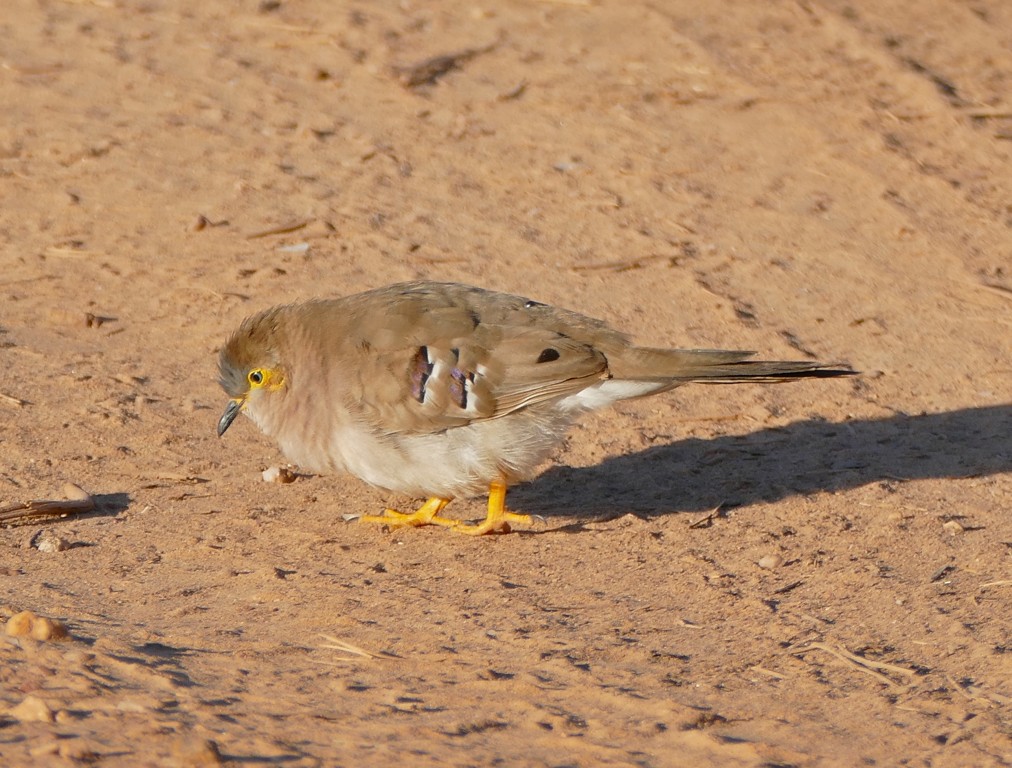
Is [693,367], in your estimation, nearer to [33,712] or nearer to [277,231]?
[33,712]

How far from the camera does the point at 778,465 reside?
726 centimetres

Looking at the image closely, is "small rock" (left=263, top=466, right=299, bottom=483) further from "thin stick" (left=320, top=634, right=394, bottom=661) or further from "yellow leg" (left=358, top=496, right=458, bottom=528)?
"thin stick" (left=320, top=634, right=394, bottom=661)

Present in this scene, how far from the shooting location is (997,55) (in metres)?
12.8

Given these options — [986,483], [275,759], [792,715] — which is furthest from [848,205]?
[275,759]

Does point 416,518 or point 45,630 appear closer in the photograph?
point 45,630

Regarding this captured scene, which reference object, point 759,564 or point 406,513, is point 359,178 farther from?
point 759,564

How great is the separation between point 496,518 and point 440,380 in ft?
2.37

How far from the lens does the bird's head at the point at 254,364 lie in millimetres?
6547

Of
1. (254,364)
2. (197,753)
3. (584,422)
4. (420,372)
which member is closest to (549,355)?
(420,372)

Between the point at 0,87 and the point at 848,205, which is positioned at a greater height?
the point at 0,87

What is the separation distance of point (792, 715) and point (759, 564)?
150 cm

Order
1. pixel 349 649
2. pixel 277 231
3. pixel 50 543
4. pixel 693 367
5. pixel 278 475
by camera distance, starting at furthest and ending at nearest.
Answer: pixel 277 231 → pixel 278 475 → pixel 693 367 → pixel 50 543 → pixel 349 649

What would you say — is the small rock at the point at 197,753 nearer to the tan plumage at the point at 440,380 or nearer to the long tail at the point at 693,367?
the tan plumage at the point at 440,380

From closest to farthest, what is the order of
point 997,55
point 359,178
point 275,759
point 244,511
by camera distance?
point 275,759, point 244,511, point 359,178, point 997,55
